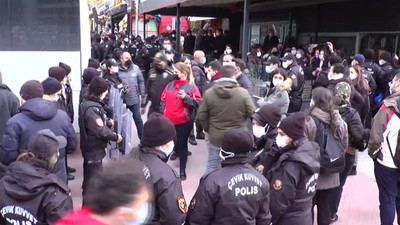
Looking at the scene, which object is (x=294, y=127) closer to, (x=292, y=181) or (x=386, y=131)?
(x=292, y=181)

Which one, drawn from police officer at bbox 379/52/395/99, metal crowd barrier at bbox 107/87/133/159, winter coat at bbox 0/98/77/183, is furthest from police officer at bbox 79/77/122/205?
police officer at bbox 379/52/395/99

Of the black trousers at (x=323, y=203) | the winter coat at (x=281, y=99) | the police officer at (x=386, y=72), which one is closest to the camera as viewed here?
the black trousers at (x=323, y=203)

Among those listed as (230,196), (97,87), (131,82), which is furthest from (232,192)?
(131,82)

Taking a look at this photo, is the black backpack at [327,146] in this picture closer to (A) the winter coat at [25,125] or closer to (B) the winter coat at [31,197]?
(B) the winter coat at [31,197]

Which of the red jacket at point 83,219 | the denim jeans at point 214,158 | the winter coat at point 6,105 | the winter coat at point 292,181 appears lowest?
the denim jeans at point 214,158

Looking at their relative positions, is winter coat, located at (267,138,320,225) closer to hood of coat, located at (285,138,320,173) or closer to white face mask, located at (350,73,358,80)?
hood of coat, located at (285,138,320,173)

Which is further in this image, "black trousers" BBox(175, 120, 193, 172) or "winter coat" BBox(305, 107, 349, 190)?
"black trousers" BBox(175, 120, 193, 172)

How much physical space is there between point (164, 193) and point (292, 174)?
1048 mm

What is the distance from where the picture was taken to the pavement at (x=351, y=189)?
523 cm

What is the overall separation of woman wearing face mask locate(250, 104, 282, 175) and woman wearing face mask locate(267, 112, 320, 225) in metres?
0.10

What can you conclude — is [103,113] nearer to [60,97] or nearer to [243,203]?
[60,97]

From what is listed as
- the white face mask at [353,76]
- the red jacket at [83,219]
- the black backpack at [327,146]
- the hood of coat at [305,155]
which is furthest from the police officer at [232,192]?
the white face mask at [353,76]

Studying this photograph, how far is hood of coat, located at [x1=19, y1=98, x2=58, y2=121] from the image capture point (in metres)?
3.92

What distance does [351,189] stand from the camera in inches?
239
